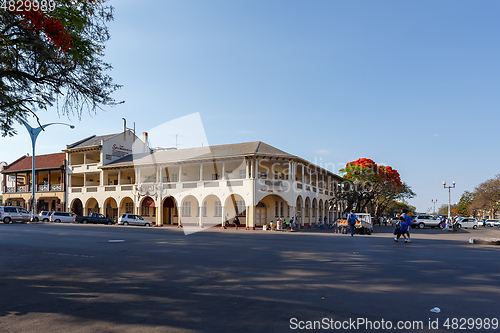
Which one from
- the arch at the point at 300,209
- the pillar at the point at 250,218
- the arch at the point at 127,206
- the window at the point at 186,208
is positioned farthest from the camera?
the arch at the point at 127,206

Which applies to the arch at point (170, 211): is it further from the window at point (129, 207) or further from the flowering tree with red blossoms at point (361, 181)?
the flowering tree with red blossoms at point (361, 181)

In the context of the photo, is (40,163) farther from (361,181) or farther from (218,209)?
(361,181)

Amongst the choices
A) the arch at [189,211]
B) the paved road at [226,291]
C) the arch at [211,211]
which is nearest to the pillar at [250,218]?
the arch at [211,211]

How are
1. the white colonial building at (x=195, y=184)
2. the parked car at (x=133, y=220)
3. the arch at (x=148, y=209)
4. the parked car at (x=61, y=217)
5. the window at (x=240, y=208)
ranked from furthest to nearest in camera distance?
the arch at (x=148, y=209) < the parked car at (x=61, y=217) < the parked car at (x=133, y=220) < the window at (x=240, y=208) < the white colonial building at (x=195, y=184)

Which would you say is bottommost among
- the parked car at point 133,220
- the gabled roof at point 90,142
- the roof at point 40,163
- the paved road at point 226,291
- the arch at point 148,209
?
the parked car at point 133,220

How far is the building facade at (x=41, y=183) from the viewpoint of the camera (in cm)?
4875

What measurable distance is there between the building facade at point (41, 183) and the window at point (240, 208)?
26165mm

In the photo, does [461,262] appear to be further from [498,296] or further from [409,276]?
[498,296]

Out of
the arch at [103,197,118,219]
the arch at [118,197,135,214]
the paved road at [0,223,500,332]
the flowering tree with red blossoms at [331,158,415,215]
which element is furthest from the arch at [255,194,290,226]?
the paved road at [0,223,500,332]

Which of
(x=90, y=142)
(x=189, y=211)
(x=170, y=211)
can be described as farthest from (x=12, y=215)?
(x=189, y=211)

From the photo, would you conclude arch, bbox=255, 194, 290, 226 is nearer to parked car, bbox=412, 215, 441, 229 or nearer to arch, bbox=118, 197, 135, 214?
arch, bbox=118, 197, 135, 214

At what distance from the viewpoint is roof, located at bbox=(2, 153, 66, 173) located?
162ft

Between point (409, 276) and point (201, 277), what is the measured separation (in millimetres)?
5061

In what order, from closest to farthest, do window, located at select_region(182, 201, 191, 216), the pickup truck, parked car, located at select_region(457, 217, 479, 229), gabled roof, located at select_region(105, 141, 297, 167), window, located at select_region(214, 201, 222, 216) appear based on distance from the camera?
gabled roof, located at select_region(105, 141, 297, 167) → window, located at select_region(214, 201, 222, 216) → window, located at select_region(182, 201, 191, 216) → the pickup truck → parked car, located at select_region(457, 217, 479, 229)
